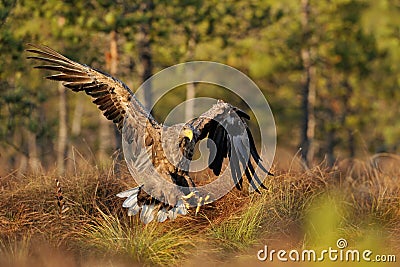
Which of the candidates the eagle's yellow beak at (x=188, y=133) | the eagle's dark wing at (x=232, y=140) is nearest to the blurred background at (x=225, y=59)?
the eagle's dark wing at (x=232, y=140)

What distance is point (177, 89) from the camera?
28.5 m

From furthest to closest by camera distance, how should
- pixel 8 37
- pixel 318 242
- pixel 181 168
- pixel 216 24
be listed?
pixel 216 24, pixel 8 37, pixel 181 168, pixel 318 242

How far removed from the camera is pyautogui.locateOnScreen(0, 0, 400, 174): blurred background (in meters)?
15.2

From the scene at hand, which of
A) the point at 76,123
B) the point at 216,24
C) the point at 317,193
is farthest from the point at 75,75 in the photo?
the point at 76,123

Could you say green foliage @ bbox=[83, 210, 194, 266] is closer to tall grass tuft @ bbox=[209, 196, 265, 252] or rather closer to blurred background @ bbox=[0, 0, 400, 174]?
tall grass tuft @ bbox=[209, 196, 265, 252]

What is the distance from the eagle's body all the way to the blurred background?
1565mm

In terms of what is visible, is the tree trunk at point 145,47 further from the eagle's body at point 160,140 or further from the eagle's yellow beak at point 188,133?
the eagle's yellow beak at point 188,133

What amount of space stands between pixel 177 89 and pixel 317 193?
62.5ft

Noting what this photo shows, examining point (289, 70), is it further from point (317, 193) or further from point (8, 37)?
point (317, 193)

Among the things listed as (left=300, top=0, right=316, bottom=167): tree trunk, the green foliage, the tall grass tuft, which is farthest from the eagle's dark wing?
(left=300, top=0, right=316, bottom=167): tree trunk

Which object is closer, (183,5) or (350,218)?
(350,218)

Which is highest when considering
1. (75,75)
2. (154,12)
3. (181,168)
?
(154,12)

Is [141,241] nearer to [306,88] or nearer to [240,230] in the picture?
[240,230]

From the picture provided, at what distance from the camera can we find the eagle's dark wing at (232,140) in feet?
30.7
